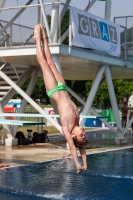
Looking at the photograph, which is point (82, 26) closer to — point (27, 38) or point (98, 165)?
point (27, 38)

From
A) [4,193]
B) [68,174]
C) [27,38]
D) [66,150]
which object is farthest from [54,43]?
[4,193]

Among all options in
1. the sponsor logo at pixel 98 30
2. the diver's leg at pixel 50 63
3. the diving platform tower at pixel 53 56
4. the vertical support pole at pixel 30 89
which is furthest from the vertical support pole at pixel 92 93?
the diver's leg at pixel 50 63

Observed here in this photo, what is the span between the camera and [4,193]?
387 inches

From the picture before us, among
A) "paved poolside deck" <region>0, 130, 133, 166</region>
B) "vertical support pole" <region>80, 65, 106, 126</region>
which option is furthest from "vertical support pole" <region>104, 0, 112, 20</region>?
"paved poolside deck" <region>0, 130, 133, 166</region>

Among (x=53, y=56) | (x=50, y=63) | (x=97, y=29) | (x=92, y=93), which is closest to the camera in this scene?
(x=50, y=63)

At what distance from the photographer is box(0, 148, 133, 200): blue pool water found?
9609mm

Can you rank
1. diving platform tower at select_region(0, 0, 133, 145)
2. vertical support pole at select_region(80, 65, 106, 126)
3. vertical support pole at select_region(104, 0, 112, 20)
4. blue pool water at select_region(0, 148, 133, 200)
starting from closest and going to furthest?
blue pool water at select_region(0, 148, 133, 200) → diving platform tower at select_region(0, 0, 133, 145) → vertical support pole at select_region(80, 65, 106, 126) → vertical support pole at select_region(104, 0, 112, 20)

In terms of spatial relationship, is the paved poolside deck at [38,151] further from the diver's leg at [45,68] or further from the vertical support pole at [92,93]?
the diver's leg at [45,68]

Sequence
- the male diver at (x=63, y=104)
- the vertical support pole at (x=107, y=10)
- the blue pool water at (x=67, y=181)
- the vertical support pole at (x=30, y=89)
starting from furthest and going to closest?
the vertical support pole at (x=107, y=10), the vertical support pole at (x=30, y=89), the blue pool water at (x=67, y=181), the male diver at (x=63, y=104)

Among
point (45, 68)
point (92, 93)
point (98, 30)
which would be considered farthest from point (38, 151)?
point (45, 68)

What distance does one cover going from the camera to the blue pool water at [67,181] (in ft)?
31.5

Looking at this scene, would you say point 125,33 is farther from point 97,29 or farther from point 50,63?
point 50,63

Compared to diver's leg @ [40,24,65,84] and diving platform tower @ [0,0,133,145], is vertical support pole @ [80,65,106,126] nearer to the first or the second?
diving platform tower @ [0,0,133,145]

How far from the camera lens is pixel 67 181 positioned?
11211 mm
